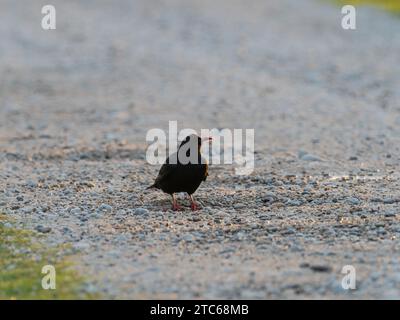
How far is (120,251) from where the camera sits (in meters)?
9.13

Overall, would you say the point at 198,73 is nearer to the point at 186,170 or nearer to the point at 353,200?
the point at 186,170

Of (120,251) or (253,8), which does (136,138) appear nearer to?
(120,251)

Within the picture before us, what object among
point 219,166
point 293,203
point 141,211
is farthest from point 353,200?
point 219,166

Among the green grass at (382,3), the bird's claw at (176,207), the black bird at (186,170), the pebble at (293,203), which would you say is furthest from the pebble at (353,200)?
the green grass at (382,3)

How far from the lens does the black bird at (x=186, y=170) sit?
35.4 ft

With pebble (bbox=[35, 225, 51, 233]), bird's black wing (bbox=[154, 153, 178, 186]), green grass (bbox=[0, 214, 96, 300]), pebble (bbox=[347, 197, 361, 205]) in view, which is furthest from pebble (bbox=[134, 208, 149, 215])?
pebble (bbox=[347, 197, 361, 205])

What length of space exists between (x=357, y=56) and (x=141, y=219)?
16376 millimetres

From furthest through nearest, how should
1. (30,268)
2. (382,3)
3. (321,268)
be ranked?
(382,3), (30,268), (321,268)

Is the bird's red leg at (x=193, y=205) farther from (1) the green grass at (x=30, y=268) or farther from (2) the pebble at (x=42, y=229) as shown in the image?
(1) the green grass at (x=30, y=268)

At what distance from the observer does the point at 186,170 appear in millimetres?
10781

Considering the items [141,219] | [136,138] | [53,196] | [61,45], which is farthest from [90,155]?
[61,45]

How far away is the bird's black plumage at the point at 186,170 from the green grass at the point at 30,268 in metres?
1.83

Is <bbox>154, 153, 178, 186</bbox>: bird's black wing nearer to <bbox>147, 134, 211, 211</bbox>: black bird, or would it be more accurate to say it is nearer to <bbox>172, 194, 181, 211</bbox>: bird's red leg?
<bbox>147, 134, 211, 211</bbox>: black bird

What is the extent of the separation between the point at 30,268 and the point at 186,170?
8.56 ft
